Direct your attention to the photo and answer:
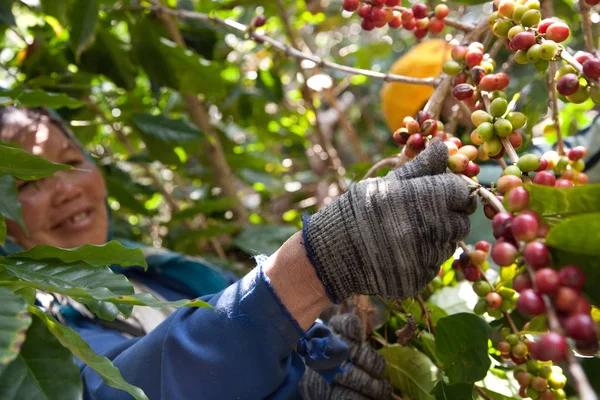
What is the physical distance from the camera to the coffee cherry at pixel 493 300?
0.77m

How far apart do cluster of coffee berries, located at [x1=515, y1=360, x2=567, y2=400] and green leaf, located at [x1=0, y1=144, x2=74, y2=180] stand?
702 millimetres

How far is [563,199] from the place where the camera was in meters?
0.52

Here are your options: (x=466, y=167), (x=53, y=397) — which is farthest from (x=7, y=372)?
(x=466, y=167)

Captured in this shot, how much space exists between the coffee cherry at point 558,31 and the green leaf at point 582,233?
1.03ft

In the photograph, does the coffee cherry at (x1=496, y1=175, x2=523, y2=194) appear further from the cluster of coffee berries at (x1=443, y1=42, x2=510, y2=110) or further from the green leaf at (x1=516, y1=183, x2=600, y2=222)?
the cluster of coffee berries at (x1=443, y1=42, x2=510, y2=110)

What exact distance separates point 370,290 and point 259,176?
4.56 ft

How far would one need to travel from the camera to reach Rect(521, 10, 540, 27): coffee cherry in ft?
2.22

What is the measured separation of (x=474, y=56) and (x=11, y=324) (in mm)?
673

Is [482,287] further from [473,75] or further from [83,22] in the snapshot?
[83,22]

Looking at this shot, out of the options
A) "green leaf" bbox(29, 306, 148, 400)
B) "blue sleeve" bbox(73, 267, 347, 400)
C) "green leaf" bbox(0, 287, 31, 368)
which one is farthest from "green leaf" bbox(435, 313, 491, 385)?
"green leaf" bbox(0, 287, 31, 368)

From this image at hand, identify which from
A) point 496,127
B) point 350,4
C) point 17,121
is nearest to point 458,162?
point 496,127

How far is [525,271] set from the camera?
0.50 m

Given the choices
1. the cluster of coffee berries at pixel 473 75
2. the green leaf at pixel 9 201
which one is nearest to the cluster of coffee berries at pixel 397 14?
the cluster of coffee berries at pixel 473 75

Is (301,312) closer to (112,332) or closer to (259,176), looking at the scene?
(112,332)
